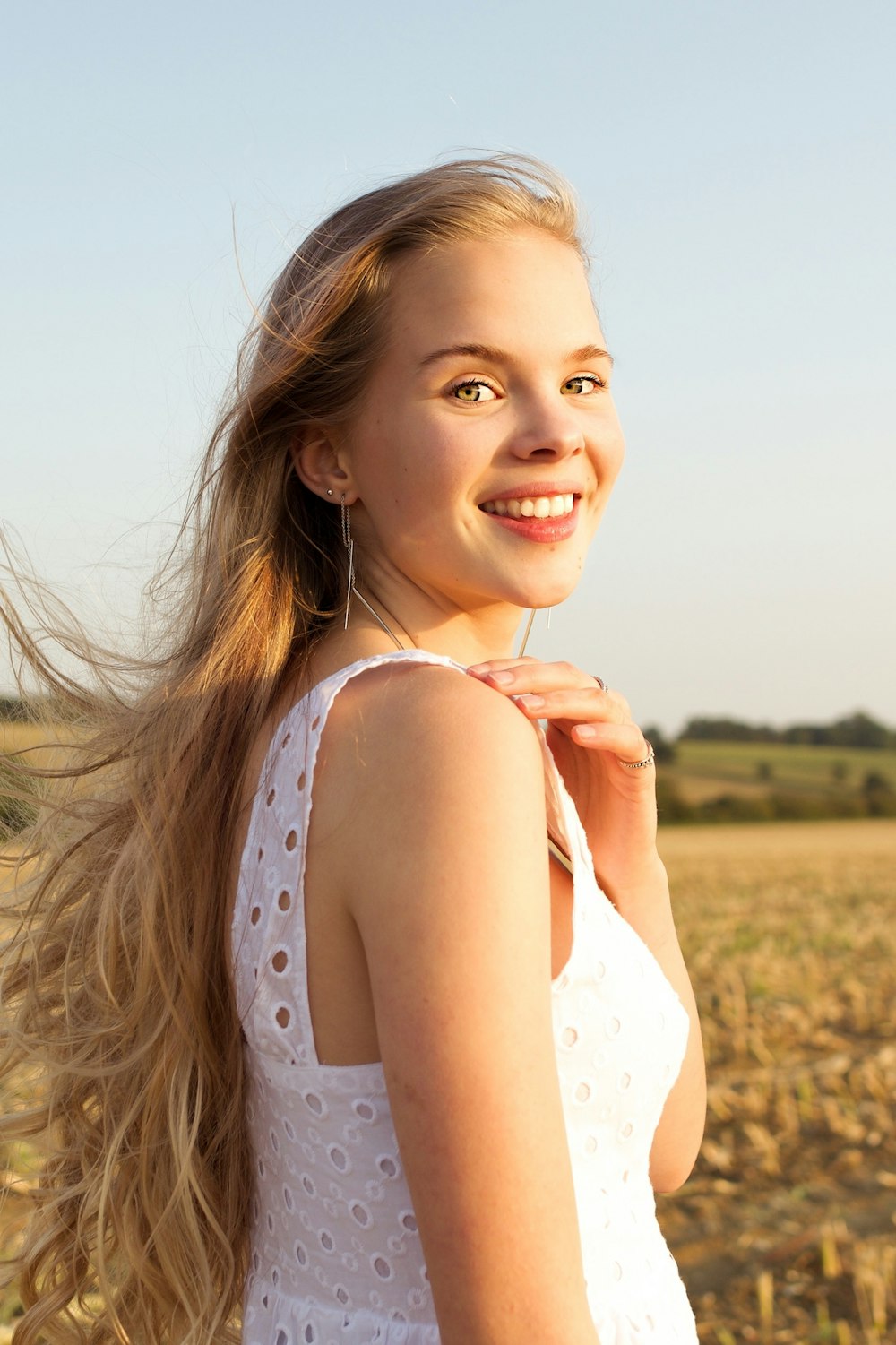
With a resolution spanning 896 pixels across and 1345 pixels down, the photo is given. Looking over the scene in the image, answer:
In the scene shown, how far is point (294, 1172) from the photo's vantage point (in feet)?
6.03

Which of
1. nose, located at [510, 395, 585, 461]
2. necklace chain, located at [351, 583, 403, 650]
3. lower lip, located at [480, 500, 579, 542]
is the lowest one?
necklace chain, located at [351, 583, 403, 650]

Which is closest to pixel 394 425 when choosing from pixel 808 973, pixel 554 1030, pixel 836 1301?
pixel 554 1030

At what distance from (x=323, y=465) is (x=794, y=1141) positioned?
568 cm

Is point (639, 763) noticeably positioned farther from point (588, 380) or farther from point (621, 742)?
point (588, 380)

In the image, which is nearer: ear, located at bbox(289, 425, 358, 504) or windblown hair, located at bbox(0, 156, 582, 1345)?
windblown hair, located at bbox(0, 156, 582, 1345)

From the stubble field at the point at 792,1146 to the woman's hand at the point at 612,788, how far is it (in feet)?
4.43

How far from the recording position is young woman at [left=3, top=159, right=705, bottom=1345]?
1438mm

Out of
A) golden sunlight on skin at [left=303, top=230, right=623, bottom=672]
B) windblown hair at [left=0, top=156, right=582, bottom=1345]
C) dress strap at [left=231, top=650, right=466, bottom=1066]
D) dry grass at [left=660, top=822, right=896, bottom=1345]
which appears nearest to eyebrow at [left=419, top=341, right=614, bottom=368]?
golden sunlight on skin at [left=303, top=230, right=623, bottom=672]

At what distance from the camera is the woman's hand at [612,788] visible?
2.08 metres

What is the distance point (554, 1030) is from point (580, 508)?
2.74 feet

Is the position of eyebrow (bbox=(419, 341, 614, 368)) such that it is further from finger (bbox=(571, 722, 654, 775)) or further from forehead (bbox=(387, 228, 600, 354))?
finger (bbox=(571, 722, 654, 775))

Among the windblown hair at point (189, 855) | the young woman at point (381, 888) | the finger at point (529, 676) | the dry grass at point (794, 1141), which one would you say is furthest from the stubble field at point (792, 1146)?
the finger at point (529, 676)

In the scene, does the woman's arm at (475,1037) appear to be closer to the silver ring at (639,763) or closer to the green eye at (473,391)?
the green eye at (473,391)

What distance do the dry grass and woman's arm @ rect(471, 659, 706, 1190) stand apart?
2.74 meters
